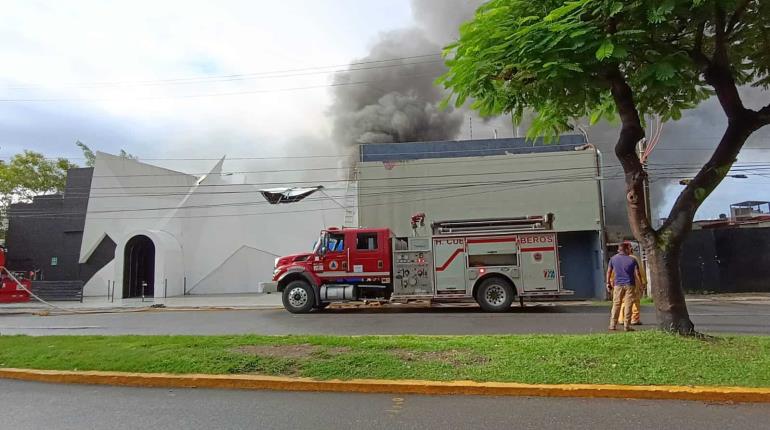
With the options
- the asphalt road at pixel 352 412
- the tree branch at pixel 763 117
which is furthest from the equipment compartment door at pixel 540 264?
the asphalt road at pixel 352 412

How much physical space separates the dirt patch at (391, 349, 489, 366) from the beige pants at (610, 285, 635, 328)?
4026 mm

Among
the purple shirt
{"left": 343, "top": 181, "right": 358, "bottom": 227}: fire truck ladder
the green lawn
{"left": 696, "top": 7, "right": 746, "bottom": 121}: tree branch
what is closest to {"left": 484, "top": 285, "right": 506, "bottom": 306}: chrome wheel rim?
the purple shirt

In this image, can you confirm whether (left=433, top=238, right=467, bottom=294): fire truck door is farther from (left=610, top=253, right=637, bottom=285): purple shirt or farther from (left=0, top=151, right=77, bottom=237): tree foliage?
(left=0, top=151, right=77, bottom=237): tree foliage

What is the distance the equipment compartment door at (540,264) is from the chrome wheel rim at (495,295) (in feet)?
1.90

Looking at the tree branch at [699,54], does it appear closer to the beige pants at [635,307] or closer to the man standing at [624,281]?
the man standing at [624,281]

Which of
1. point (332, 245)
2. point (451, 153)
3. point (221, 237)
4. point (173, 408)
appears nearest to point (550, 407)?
point (173, 408)

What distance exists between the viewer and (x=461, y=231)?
14266 mm

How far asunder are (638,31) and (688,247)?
18.8 m

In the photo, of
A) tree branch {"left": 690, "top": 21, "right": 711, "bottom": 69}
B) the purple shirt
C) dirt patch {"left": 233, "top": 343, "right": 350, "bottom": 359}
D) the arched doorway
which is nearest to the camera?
tree branch {"left": 690, "top": 21, "right": 711, "bottom": 69}

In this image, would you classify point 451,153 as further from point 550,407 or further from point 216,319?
→ point 550,407

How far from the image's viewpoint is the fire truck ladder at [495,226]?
14055mm

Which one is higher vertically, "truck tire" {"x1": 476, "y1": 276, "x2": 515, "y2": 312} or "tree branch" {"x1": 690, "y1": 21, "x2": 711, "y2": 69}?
"tree branch" {"x1": 690, "y1": 21, "x2": 711, "y2": 69}

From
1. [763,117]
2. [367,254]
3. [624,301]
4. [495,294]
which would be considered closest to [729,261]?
[495,294]

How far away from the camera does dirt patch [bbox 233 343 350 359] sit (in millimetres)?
6391
